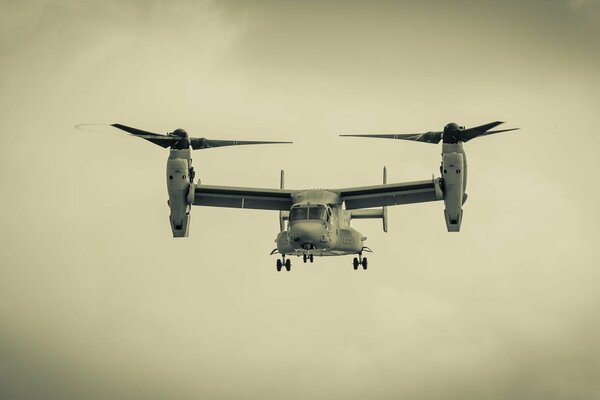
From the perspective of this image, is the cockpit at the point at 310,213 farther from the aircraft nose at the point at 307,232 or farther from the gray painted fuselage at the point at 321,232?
the aircraft nose at the point at 307,232

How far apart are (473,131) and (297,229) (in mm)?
7972

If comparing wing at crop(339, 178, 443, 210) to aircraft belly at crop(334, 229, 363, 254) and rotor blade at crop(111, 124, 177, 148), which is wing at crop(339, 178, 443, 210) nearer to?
aircraft belly at crop(334, 229, 363, 254)

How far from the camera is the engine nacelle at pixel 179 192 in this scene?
4966 centimetres

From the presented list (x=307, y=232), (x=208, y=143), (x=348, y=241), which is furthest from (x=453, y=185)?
(x=208, y=143)

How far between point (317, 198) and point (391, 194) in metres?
3.46

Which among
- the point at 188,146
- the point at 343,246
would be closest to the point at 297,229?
the point at 343,246

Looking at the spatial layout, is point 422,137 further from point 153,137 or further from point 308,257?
point 153,137

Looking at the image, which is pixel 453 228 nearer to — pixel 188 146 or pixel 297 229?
pixel 297 229

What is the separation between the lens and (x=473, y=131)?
49.8m

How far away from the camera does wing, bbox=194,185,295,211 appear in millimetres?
52094

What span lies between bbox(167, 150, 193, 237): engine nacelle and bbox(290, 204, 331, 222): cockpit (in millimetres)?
4283

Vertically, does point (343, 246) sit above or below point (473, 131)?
below

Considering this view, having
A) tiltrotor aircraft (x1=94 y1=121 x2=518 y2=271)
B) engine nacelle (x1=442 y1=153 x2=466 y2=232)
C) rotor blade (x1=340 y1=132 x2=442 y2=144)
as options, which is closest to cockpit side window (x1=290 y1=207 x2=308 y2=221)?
tiltrotor aircraft (x1=94 y1=121 x2=518 y2=271)

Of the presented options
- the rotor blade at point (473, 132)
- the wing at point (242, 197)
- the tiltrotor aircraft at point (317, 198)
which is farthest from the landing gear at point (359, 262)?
the rotor blade at point (473, 132)
